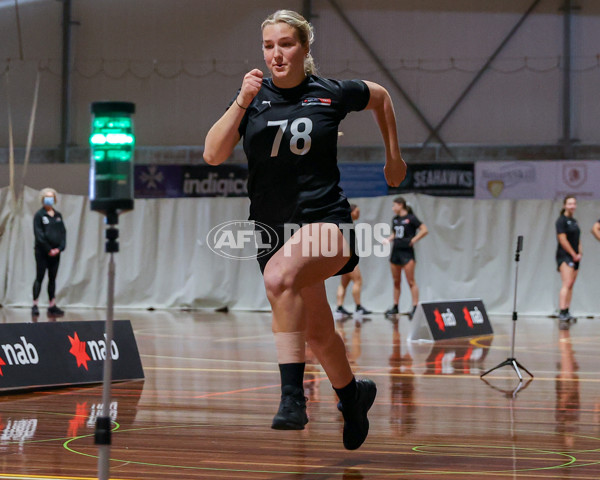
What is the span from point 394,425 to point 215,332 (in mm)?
7458

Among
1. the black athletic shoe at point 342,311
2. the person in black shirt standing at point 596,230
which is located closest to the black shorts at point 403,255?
the black athletic shoe at point 342,311

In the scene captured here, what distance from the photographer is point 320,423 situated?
516 centimetres

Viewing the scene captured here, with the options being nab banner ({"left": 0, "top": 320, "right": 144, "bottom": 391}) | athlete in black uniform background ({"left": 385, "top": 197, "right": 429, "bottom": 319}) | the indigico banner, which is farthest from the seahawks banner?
nab banner ({"left": 0, "top": 320, "right": 144, "bottom": 391})

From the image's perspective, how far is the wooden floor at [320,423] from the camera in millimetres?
3885

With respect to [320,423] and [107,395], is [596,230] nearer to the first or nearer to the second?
[320,423]

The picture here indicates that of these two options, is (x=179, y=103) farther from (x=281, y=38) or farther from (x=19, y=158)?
(x=281, y=38)

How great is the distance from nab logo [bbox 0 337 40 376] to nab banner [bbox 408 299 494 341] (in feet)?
18.0

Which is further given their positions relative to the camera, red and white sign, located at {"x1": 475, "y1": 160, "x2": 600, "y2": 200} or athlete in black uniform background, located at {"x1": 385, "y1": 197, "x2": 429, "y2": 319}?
red and white sign, located at {"x1": 475, "y1": 160, "x2": 600, "y2": 200}

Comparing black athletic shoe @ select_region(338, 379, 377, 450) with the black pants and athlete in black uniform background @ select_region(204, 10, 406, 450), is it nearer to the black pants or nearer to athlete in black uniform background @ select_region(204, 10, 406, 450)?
A: athlete in black uniform background @ select_region(204, 10, 406, 450)

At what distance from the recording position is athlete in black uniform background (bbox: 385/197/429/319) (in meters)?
15.9

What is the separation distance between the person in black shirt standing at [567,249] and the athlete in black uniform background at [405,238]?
215 cm

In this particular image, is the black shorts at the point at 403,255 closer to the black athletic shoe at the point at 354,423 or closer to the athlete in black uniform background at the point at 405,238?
the athlete in black uniform background at the point at 405,238

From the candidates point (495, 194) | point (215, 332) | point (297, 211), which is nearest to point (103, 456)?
point (297, 211)

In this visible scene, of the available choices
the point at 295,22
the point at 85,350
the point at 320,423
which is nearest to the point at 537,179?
the point at 85,350
